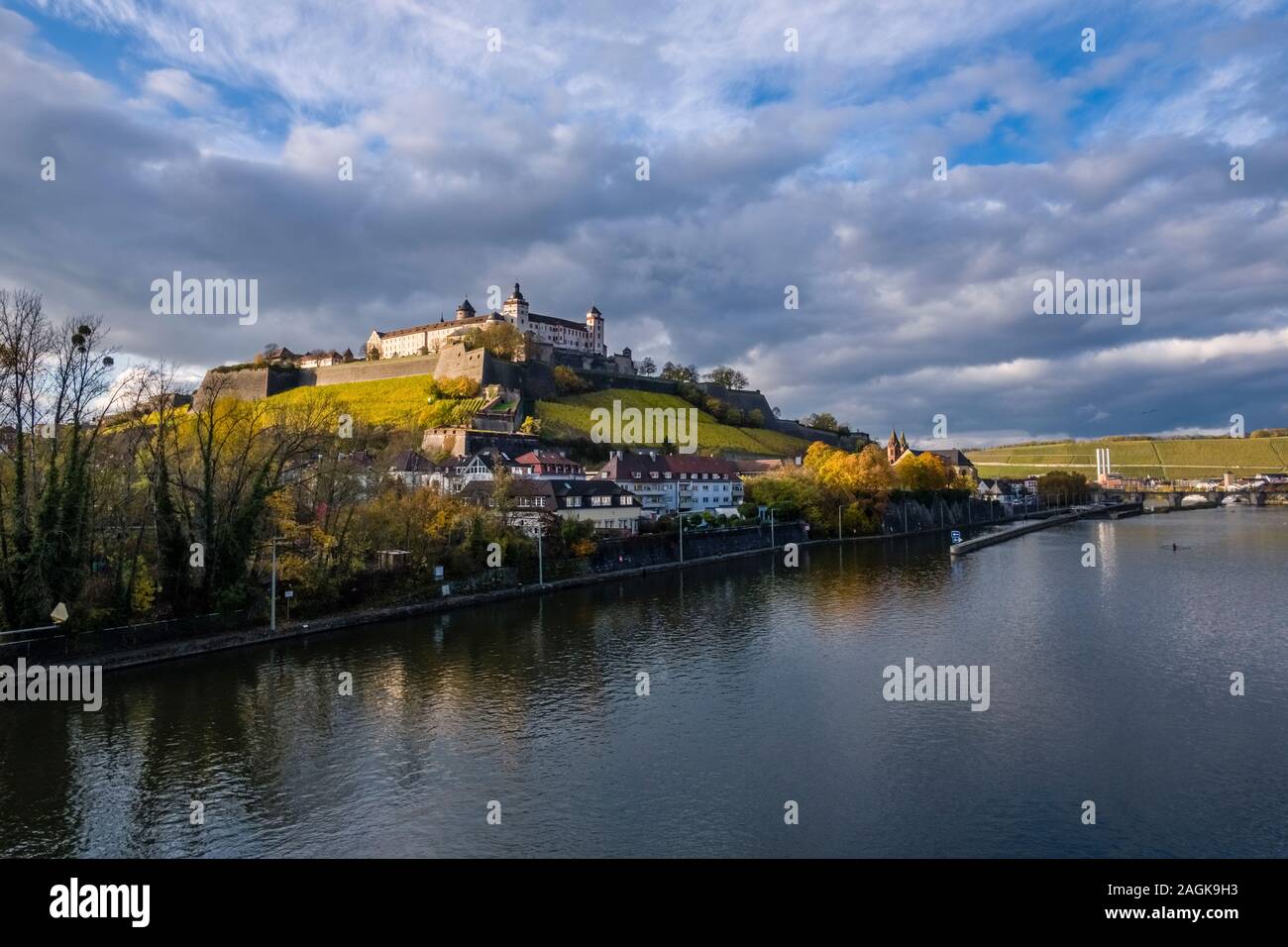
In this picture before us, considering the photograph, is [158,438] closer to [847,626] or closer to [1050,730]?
[847,626]

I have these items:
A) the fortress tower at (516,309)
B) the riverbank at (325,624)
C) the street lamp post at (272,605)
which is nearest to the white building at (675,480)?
the riverbank at (325,624)

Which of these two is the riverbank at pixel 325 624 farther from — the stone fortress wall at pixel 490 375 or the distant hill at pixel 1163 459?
the distant hill at pixel 1163 459

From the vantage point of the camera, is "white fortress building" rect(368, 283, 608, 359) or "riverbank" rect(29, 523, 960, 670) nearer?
"riverbank" rect(29, 523, 960, 670)

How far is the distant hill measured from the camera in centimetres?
12575

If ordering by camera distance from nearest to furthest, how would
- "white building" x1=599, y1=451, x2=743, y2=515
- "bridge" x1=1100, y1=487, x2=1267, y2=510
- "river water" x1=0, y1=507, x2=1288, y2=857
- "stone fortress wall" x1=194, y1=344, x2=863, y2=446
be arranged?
"river water" x1=0, y1=507, x2=1288, y2=857 → "white building" x1=599, y1=451, x2=743, y2=515 → "stone fortress wall" x1=194, y1=344, x2=863, y2=446 → "bridge" x1=1100, y1=487, x2=1267, y2=510

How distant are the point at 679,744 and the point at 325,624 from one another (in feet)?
43.9

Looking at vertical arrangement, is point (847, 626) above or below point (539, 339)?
below

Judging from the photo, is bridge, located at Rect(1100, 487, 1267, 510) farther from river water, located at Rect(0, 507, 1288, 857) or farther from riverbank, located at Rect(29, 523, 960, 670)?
river water, located at Rect(0, 507, 1288, 857)

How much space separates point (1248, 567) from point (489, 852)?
37.5 m

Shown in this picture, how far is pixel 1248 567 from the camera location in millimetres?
33531

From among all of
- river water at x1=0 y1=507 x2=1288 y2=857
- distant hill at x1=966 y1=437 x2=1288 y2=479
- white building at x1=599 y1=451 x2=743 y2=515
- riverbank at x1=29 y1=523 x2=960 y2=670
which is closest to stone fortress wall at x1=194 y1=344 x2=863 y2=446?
white building at x1=599 y1=451 x2=743 y2=515

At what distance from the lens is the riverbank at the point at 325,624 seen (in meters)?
17.5

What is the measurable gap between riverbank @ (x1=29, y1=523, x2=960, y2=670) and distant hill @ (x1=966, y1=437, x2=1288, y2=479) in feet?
363
